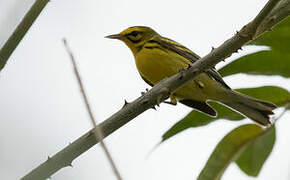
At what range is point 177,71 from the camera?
15.0 ft

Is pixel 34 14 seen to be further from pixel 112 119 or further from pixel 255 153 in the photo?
pixel 255 153

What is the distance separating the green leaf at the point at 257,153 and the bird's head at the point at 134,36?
3.30 metres

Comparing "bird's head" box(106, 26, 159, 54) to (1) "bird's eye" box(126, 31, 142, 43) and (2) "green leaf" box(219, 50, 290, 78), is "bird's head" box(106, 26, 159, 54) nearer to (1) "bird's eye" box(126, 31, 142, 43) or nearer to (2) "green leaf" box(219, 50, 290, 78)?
(1) "bird's eye" box(126, 31, 142, 43)

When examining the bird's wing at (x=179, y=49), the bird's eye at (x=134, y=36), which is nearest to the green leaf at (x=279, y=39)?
the bird's wing at (x=179, y=49)

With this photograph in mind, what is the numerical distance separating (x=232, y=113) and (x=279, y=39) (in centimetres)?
45

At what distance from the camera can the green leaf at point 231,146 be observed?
1783 mm

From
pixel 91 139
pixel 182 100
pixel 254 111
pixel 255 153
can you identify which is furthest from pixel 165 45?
pixel 91 139

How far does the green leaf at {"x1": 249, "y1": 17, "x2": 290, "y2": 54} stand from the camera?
200 centimetres

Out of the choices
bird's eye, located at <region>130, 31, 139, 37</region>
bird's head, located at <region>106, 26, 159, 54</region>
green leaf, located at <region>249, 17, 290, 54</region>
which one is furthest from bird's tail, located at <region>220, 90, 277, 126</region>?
bird's eye, located at <region>130, 31, 139, 37</region>

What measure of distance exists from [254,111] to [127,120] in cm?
190

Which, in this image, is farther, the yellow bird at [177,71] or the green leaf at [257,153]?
the yellow bird at [177,71]

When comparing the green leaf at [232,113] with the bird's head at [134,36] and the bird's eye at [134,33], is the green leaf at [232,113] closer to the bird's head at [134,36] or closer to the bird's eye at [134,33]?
the bird's head at [134,36]

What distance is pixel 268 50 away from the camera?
6.96 ft

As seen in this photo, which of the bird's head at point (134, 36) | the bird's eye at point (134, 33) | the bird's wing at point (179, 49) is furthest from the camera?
the bird's eye at point (134, 33)
